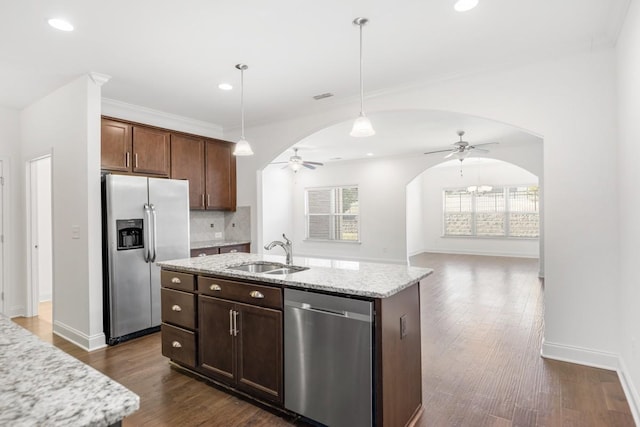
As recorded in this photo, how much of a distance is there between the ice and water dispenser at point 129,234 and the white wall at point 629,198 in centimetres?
436

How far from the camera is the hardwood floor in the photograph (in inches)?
89.8

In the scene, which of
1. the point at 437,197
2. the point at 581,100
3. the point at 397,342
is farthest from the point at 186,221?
the point at 437,197

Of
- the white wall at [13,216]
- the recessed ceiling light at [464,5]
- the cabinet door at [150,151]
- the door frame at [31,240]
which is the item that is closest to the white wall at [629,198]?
the recessed ceiling light at [464,5]

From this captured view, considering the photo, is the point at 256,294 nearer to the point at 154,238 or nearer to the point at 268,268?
the point at 268,268

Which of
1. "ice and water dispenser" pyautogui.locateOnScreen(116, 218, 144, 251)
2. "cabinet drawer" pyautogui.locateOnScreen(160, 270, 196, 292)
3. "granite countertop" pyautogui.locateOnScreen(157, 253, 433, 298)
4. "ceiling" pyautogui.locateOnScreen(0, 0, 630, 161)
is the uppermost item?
"ceiling" pyautogui.locateOnScreen(0, 0, 630, 161)

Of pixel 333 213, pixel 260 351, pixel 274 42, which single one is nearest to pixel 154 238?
pixel 260 351

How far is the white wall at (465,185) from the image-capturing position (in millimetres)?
9688

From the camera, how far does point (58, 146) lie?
388cm

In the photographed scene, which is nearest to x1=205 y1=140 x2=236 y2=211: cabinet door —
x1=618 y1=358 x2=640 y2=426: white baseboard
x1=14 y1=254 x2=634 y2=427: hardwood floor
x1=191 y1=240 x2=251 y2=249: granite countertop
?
x1=191 y1=240 x2=251 y2=249: granite countertop

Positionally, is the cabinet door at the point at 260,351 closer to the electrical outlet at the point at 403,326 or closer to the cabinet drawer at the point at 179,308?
the cabinet drawer at the point at 179,308

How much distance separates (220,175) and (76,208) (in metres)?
2.03

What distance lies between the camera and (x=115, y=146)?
13.0ft

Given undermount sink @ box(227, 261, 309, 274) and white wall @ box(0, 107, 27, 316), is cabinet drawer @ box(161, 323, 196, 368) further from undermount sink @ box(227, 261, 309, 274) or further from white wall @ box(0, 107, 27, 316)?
white wall @ box(0, 107, 27, 316)

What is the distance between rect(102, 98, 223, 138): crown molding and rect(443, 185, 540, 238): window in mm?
7880
